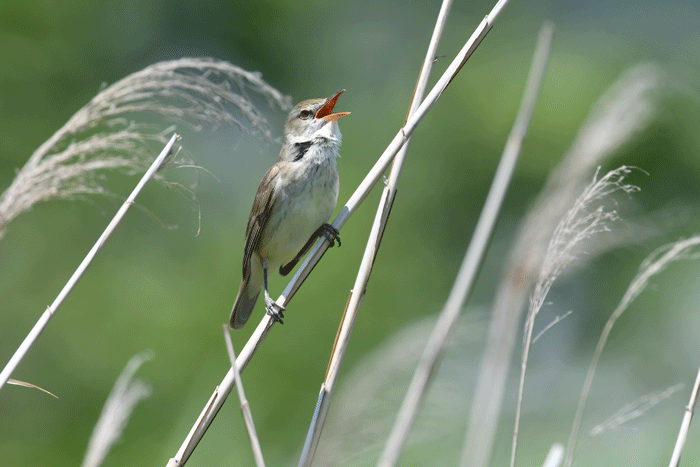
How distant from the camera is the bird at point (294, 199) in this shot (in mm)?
2992

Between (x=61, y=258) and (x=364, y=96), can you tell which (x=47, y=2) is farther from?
(x=364, y=96)

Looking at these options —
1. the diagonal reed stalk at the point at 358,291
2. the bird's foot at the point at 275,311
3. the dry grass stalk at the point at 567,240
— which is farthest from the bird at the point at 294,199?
the dry grass stalk at the point at 567,240

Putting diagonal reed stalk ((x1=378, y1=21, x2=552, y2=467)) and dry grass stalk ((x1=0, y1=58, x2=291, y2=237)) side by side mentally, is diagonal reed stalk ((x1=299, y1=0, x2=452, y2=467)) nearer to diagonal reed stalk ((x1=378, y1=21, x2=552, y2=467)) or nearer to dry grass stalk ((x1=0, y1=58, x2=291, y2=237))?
diagonal reed stalk ((x1=378, y1=21, x2=552, y2=467))

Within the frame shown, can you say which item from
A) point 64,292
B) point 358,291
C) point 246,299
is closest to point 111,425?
point 64,292

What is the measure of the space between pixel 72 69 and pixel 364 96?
474cm

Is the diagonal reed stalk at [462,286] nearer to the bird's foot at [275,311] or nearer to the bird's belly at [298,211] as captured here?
the bird's foot at [275,311]

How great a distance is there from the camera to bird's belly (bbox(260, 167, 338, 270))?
9.77 feet

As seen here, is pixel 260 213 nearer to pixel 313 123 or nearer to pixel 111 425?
pixel 313 123

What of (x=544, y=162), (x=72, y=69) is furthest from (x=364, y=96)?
(x=72, y=69)

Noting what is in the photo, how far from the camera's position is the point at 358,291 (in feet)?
5.57

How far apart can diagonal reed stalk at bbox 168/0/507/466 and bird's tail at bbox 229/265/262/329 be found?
1.59 metres

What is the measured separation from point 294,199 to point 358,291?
4.66 ft

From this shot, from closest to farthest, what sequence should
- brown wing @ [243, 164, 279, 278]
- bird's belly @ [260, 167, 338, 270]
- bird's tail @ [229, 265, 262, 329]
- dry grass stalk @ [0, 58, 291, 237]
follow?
dry grass stalk @ [0, 58, 291, 237]
bird's belly @ [260, 167, 338, 270]
brown wing @ [243, 164, 279, 278]
bird's tail @ [229, 265, 262, 329]

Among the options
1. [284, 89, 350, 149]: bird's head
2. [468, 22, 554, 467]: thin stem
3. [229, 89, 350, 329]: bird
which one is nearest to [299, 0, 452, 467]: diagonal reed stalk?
[468, 22, 554, 467]: thin stem
